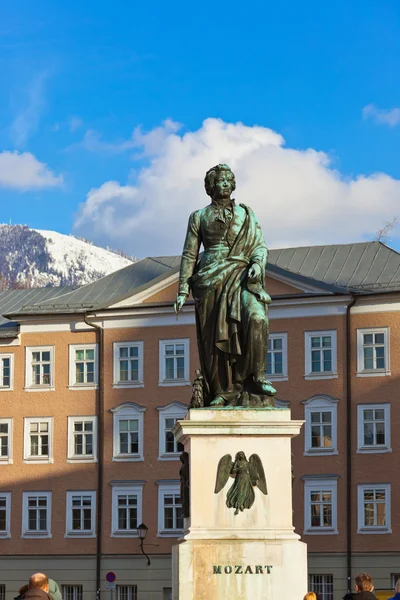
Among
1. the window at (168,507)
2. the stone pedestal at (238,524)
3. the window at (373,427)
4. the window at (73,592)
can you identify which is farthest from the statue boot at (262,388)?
the window at (73,592)

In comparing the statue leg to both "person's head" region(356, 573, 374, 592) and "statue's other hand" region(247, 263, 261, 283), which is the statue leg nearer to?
"statue's other hand" region(247, 263, 261, 283)

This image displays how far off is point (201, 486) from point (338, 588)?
32.6 m

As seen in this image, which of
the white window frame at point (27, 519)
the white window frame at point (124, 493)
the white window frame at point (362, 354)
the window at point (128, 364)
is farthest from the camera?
the window at point (128, 364)

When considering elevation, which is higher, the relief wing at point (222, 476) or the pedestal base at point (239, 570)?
the relief wing at point (222, 476)

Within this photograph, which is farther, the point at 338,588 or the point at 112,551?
the point at 112,551

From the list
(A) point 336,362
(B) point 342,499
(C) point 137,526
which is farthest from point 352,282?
(C) point 137,526

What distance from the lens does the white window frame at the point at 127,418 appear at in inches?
1944

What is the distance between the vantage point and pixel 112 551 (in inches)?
1925

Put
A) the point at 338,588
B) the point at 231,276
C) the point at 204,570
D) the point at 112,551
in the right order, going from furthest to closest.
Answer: the point at 112,551
the point at 338,588
the point at 231,276
the point at 204,570

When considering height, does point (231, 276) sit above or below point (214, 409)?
above

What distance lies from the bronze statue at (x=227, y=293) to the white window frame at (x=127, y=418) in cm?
3402

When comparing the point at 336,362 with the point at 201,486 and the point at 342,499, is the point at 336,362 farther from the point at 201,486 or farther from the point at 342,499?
the point at 201,486

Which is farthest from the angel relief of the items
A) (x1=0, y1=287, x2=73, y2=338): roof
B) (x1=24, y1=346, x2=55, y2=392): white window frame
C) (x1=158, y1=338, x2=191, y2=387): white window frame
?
(x1=0, y1=287, x2=73, y2=338): roof

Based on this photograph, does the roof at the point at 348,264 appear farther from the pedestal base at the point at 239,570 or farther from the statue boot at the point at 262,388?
the pedestal base at the point at 239,570
